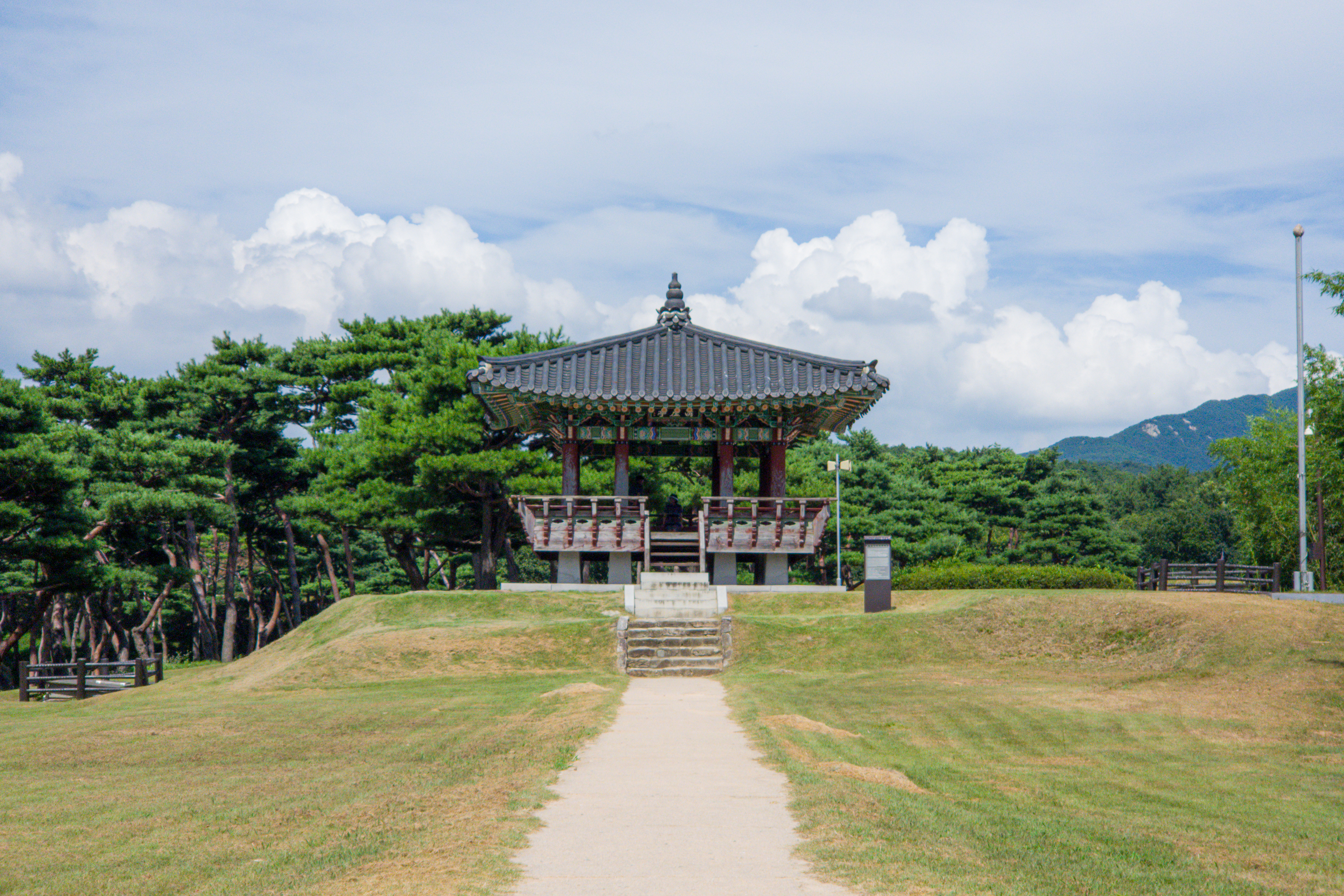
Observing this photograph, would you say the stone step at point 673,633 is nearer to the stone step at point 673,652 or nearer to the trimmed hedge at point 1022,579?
the stone step at point 673,652

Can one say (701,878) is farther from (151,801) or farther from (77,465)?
A: (77,465)

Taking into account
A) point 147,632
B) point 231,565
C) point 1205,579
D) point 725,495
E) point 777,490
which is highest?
point 777,490

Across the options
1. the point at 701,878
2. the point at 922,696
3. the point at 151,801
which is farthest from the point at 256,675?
the point at 701,878

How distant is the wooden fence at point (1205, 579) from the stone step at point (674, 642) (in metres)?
12.2

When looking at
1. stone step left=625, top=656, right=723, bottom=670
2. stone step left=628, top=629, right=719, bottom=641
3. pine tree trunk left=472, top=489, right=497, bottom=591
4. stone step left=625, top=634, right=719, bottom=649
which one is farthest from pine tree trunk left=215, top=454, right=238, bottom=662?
stone step left=625, top=656, right=723, bottom=670

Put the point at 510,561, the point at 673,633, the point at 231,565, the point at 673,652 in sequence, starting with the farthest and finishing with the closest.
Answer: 1. the point at 231,565
2. the point at 510,561
3. the point at 673,633
4. the point at 673,652

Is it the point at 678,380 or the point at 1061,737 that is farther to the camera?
the point at 678,380

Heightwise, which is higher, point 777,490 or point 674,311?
point 674,311

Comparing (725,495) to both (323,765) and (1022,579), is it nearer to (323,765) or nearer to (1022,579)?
(1022,579)

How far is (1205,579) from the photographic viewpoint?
26641 millimetres

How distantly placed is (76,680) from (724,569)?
51.6 feet

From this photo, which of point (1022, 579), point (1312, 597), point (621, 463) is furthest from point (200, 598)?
point (1312, 597)

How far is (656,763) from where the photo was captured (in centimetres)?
1001

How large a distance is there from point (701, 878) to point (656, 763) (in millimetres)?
3972
